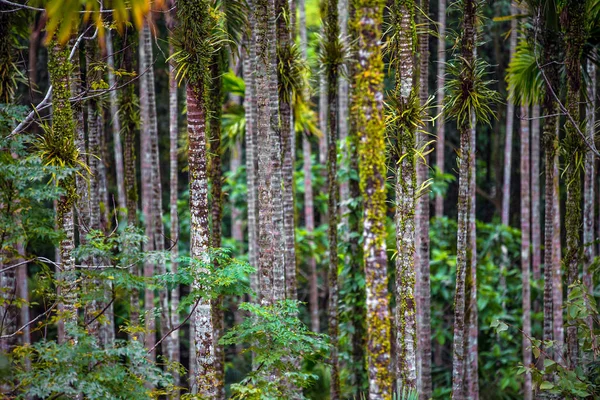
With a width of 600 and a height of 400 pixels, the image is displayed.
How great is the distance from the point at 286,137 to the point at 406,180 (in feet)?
11.3

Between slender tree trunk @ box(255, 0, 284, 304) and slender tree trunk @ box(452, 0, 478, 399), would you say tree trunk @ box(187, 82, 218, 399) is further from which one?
slender tree trunk @ box(452, 0, 478, 399)

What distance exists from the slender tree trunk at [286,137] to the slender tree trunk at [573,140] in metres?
4.56

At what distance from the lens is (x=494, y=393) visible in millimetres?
14586

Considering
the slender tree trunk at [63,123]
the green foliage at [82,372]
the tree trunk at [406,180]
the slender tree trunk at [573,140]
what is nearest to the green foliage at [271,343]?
the tree trunk at [406,180]

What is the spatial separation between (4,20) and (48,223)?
12.6 feet

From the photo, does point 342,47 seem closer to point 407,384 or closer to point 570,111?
point 570,111

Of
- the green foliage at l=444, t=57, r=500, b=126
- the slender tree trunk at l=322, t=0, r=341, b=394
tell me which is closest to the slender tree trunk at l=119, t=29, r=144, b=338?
the slender tree trunk at l=322, t=0, r=341, b=394

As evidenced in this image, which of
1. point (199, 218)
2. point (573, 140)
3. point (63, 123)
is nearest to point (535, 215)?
point (573, 140)

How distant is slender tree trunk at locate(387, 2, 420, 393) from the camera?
29.6ft

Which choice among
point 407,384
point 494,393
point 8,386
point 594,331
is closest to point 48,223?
point 8,386

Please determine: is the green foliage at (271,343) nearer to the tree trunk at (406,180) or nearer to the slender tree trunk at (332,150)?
the tree trunk at (406,180)

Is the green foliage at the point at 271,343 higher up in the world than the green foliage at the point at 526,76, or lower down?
lower down

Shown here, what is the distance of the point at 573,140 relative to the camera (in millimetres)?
10477

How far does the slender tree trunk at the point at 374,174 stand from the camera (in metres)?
5.88
